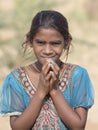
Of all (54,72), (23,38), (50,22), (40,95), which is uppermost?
(50,22)

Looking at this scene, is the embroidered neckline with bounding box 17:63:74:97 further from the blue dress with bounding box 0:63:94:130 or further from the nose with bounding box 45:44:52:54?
the nose with bounding box 45:44:52:54

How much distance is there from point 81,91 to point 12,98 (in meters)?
0.41

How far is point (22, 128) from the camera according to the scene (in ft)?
10.9

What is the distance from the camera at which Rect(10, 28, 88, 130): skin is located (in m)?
3.29

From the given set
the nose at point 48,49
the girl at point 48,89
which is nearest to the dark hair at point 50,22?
the girl at point 48,89

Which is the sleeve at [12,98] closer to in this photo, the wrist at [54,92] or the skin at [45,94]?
the skin at [45,94]

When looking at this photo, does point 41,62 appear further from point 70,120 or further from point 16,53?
point 16,53

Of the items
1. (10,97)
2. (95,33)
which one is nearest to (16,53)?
(95,33)

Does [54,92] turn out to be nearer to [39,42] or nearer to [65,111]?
[65,111]

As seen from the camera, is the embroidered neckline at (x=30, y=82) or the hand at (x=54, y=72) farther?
the embroidered neckline at (x=30, y=82)

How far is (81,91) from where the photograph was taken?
3.43 m

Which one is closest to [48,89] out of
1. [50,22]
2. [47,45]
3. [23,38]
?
[47,45]

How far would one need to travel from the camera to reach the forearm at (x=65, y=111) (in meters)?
3.30

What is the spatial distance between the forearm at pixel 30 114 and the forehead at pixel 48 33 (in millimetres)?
342
